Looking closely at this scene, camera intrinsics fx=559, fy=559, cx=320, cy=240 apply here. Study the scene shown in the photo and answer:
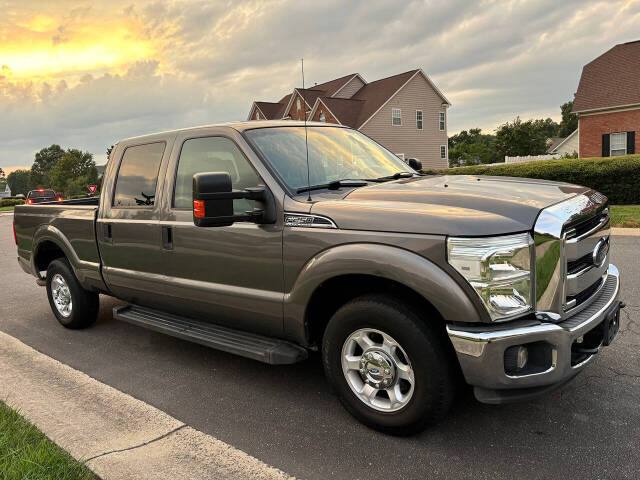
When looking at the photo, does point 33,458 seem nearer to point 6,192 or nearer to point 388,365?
point 388,365

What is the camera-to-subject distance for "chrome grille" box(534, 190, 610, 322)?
9.32 feet

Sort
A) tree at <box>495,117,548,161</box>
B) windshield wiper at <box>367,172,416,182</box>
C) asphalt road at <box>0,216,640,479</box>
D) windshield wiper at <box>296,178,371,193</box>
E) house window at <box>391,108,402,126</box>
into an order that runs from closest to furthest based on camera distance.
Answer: asphalt road at <box>0,216,640,479</box>, windshield wiper at <box>296,178,371,193</box>, windshield wiper at <box>367,172,416,182</box>, house window at <box>391,108,402,126</box>, tree at <box>495,117,548,161</box>

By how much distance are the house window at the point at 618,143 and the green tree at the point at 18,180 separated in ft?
490

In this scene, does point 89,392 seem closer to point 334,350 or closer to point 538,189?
point 334,350

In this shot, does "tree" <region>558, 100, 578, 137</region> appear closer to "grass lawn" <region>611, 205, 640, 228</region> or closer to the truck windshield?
"grass lawn" <region>611, 205, 640, 228</region>

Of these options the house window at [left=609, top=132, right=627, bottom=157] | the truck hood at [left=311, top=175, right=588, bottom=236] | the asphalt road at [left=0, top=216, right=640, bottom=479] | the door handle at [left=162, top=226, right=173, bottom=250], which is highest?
the house window at [left=609, top=132, right=627, bottom=157]

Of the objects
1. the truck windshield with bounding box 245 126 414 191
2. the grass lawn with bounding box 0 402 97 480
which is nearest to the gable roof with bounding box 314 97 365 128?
the truck windshield with bounding box 245 126 414 191

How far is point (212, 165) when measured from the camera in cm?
414

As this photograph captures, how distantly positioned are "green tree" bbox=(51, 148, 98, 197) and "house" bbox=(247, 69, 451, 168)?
43.4 meters

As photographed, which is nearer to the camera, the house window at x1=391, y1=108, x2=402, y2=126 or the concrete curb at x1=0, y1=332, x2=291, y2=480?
the concrete curb at x1=0, y1=332, x2=291, y2=480

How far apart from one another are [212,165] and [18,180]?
16686 centimetres

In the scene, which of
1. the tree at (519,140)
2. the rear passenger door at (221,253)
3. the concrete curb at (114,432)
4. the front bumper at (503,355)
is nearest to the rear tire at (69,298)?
the concrete curb at (114,432)

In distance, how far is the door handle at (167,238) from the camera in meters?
4.27

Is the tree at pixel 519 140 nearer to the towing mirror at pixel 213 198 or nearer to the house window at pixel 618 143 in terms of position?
the house window at pixel 618 143
